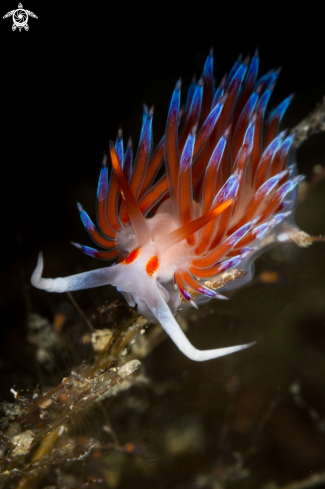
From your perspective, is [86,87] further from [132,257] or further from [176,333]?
[176,333]

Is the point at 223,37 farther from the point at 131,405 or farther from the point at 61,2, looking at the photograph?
the point at 131,405

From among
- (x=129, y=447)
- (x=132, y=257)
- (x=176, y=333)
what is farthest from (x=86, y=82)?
(x=129, y=447)

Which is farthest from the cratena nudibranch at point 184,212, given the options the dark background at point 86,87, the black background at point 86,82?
the black background at point 86,82

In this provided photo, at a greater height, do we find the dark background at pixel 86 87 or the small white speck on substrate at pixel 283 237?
the dark background at pixel 86 87

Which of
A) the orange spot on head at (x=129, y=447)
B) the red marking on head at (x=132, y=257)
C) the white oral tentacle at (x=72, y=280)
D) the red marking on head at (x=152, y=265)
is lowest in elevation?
the orange spot on head at (x=129, y=447)

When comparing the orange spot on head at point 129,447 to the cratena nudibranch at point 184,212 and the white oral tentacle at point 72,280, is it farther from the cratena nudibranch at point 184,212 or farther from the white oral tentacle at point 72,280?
the white oral tentacle at point 72,280

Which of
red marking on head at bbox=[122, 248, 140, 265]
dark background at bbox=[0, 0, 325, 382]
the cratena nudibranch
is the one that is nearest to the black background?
dark background at bbox=[0, 0, 325, 382]

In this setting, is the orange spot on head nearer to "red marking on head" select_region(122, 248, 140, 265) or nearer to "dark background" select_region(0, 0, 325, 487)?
"dark background" select_region(0, 0, 325, 487)
